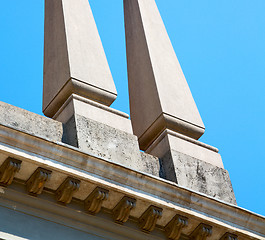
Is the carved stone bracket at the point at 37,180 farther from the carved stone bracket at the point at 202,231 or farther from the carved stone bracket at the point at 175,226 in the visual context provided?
the carved stone bracket at the point at 202,231

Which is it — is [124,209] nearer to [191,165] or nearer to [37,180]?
[37,180]

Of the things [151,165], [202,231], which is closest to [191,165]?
[151,165]

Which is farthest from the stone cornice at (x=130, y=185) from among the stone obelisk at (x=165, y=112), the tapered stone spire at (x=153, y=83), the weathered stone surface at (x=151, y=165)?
the tapered stone spire at (x=153, y=83)

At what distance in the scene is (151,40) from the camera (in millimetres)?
18203

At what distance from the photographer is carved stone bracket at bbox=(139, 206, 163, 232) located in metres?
13.6

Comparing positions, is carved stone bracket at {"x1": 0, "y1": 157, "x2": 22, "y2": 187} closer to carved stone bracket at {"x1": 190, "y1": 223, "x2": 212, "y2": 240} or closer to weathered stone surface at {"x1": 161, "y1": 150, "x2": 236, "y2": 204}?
weathered stone surface at {"x1": 161, "y1": 150, "x2": 236, "y2": 204}

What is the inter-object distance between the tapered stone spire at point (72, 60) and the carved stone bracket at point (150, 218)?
9.96ft

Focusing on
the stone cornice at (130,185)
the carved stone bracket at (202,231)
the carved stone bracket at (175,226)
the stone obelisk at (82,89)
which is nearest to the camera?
the stone cornice at (130,185)

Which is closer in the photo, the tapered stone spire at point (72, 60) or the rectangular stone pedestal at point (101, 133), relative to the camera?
the rectangular stone pedestal at point (101, 133)

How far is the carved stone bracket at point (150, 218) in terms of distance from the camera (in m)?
13.6

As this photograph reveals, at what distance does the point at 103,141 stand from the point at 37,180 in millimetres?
2178

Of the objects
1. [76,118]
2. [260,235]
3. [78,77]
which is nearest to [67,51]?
[78,77]

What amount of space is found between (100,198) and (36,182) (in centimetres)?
127

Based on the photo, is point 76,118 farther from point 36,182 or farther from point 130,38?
point 130,38
